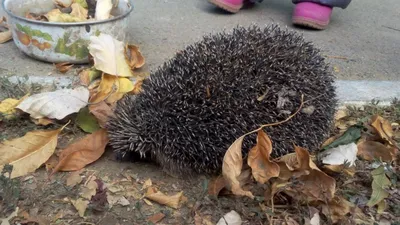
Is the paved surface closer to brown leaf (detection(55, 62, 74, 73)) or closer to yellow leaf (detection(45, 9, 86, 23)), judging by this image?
brown leaf (detection(55, 62, 74, 73))

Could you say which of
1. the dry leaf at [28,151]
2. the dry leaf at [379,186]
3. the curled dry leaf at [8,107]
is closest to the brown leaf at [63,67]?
the curled dry leaf at [8,107]

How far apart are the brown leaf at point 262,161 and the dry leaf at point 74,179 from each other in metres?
0.75

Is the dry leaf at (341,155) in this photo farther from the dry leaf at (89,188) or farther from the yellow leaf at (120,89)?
the yellow leaf at (120,89)

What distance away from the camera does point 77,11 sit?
387 cm

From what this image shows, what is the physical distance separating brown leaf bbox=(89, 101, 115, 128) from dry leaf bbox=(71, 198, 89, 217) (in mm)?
496

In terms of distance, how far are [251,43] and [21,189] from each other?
1.17m

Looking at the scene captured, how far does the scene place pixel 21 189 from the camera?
236 cm

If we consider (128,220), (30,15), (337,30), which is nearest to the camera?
(128,220)

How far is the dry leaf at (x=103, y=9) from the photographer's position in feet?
12.3

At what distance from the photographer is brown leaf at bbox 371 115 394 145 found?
2730 millimetres

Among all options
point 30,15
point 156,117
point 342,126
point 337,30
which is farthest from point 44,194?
point 337,30

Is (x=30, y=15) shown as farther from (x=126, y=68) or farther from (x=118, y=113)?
(x=118, y=113)

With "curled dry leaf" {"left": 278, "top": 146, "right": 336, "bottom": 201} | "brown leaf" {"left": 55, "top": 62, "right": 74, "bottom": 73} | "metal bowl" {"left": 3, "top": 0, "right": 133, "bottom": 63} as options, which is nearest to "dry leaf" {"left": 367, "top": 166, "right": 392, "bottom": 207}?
"curled dry leaf" {"left": 278, "top": 146, "right": 336, "bottom": 201}

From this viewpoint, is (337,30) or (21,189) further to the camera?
(337,30)
